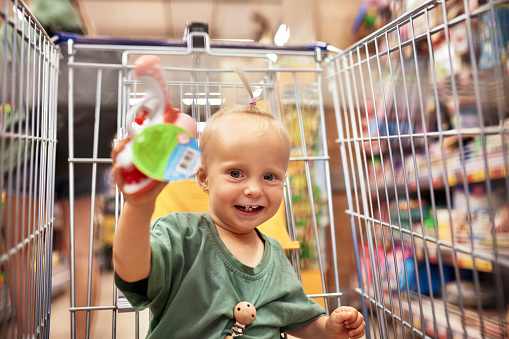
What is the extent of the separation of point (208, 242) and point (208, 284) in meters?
0.09

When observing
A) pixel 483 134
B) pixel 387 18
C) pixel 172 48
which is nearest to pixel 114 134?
pixel 172 48

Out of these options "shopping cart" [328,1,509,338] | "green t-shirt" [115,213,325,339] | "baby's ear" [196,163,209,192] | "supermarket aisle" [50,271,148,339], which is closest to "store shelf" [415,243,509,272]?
"shopping cart" [328,1,509,338]

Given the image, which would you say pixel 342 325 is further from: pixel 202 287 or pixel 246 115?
pixel 246 115

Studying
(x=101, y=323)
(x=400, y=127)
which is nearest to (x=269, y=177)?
(x=400, y=127)

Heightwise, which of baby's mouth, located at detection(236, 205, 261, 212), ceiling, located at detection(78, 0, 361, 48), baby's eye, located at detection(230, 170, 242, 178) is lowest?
baby's mouth, located at detection(236, 205, 261, 212)

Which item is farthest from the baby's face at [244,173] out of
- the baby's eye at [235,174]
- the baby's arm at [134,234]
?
the baby's arm at [134,234]

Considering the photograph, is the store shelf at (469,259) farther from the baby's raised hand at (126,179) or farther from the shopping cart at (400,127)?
the baby's raised hand at (126,179)

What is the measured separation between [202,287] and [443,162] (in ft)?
Answer: 1.84

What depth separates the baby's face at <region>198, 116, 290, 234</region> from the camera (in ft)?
2.88

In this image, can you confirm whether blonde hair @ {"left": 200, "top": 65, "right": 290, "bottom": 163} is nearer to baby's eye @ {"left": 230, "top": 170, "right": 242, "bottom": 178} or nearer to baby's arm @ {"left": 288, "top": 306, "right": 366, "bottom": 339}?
baby's eye @ {"left": 230, "top": 170, "right": 242, "bottom": 178}

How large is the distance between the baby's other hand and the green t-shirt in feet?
0.26

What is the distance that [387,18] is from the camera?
6.93 ft

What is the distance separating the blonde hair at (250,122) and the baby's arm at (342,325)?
391mm

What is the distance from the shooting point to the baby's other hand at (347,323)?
92 cm
